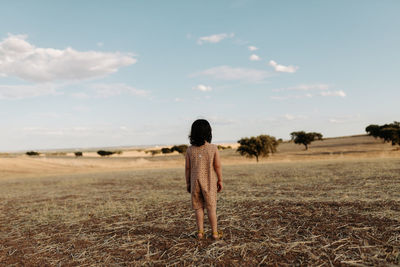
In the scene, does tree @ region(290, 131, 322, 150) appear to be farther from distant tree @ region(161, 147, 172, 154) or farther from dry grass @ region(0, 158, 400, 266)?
dry grass @ region(0, 158, 400, 266)

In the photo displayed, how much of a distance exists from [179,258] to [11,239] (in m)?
4.55

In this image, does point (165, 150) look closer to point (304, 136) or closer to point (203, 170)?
point (304, 136)

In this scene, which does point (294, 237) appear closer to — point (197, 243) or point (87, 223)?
point (197, 243)

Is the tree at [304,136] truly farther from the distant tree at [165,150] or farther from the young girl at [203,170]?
the young girl at [203,170]

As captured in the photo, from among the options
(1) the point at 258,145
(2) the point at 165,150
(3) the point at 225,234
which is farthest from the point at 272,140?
(2) the point at 165,150

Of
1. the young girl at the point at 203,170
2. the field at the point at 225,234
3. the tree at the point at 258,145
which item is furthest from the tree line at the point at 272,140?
the young girl at the point at 203,170

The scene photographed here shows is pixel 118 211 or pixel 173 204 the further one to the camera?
pixel 173 204

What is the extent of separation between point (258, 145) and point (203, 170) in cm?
4136

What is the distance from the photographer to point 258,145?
4606 cm

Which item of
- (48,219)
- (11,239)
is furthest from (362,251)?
(48,219)

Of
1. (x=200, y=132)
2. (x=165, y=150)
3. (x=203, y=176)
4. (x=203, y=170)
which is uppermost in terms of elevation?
(x=200, y=132)

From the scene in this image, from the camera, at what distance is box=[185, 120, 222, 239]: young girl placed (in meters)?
5.67

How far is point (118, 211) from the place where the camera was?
9203mm

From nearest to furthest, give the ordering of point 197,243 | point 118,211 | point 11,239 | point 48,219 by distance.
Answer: point 197,243 → point 11,239 → point 48,219 → point 118,211
